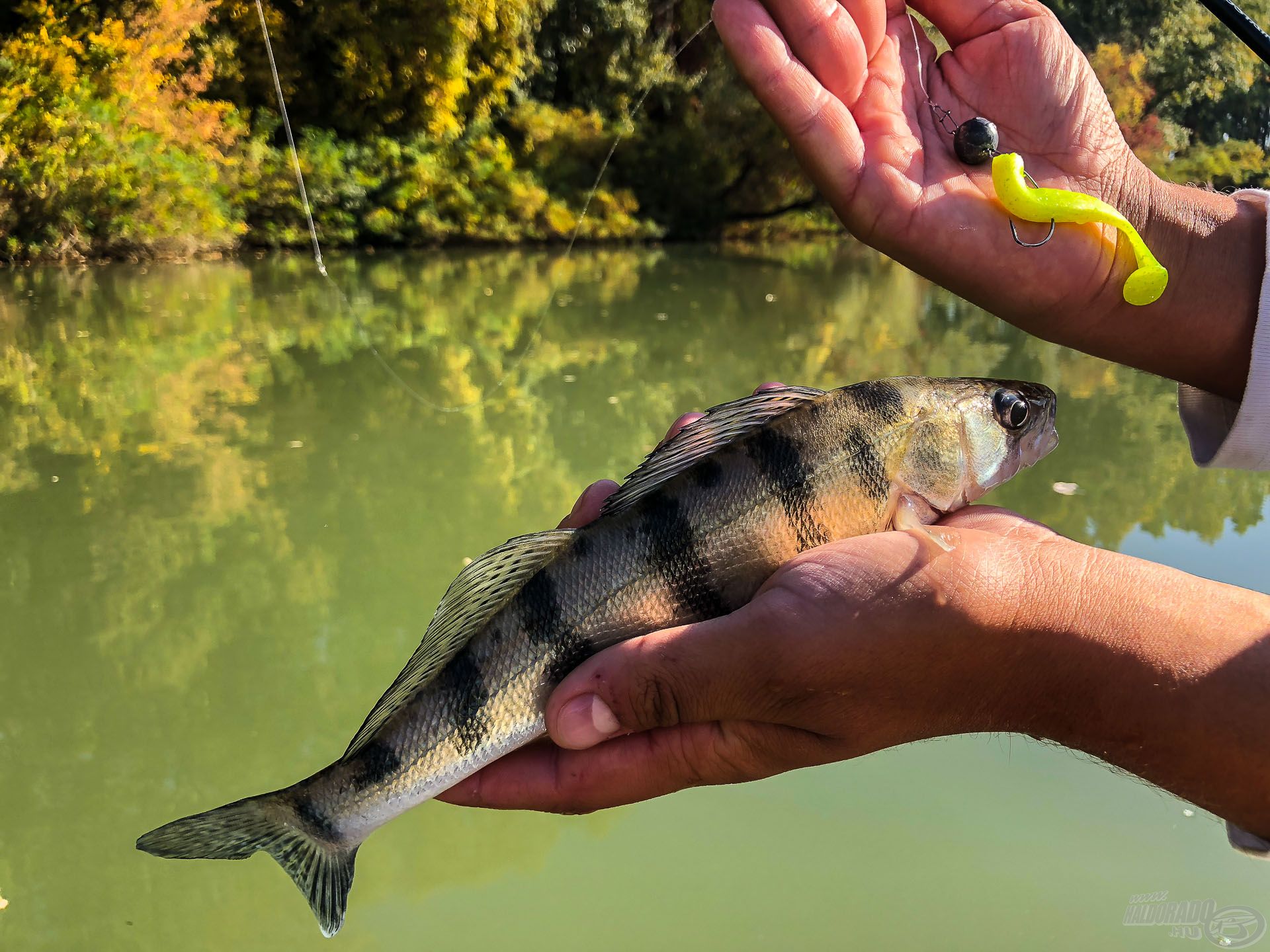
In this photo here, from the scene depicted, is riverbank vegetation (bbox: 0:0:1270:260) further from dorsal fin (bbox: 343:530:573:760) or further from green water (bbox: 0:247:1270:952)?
dorsal fin (bbox: 343:530:573:760)

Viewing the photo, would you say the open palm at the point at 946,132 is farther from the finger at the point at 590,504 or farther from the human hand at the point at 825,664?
the finger at the point at 590,504

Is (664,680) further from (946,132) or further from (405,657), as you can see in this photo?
(405,657)

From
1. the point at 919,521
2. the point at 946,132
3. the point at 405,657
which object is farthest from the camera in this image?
the point at 405,657

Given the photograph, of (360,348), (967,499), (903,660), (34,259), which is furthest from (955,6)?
(34,259)

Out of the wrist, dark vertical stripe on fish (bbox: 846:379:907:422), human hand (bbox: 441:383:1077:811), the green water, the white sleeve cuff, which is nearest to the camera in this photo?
human hand (bbox: 441:383:1077:811)

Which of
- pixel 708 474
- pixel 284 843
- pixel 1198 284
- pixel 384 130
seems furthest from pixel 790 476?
pixel 384 130

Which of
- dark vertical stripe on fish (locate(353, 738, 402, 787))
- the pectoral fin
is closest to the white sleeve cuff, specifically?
the pectoral fin

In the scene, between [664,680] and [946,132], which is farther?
[946,132]
